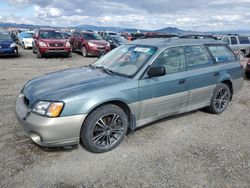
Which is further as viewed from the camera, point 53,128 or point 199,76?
point 199,76

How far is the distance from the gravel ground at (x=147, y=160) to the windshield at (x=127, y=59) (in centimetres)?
116

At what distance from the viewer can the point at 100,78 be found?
357 centimetres

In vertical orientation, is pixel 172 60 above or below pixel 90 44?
above

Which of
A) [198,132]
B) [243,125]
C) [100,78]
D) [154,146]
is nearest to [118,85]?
[100,78]

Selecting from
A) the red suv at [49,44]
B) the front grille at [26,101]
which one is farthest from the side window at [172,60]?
the red suv at [49,44]

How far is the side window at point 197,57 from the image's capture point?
167 inches

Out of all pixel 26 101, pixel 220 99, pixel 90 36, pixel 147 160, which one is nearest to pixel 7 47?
pixel 90 36

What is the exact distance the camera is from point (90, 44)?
596 inches

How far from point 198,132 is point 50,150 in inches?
102

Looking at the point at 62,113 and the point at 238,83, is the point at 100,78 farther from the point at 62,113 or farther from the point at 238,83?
the point at 238,83

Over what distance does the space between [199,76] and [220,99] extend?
1054 millimetres

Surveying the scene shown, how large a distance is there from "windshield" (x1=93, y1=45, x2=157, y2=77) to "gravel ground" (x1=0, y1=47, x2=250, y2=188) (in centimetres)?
116

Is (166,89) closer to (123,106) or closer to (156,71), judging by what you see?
(156,71)

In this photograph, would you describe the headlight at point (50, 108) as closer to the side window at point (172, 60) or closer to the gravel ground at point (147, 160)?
the gravel ground at point (147, 160)
